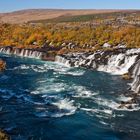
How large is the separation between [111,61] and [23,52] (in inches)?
1469

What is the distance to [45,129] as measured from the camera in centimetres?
4181

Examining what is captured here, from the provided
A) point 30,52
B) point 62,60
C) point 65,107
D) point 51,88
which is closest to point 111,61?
point 62,60

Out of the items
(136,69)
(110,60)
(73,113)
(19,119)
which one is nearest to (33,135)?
(19,119)

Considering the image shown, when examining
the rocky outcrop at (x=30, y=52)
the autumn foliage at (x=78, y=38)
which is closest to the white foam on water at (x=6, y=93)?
the rocky outcrop at (x=30, y=52)

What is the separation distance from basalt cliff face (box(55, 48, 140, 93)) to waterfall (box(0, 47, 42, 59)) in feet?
46.2

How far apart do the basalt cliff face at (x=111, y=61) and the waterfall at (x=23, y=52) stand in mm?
14079

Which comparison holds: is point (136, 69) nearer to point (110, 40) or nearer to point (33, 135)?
point (33, 135)

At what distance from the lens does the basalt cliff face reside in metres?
82.4

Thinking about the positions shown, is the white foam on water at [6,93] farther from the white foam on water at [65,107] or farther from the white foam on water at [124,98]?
the white foam on water at [124,98]

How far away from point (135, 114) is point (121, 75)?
3205cm

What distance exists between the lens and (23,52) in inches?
4636

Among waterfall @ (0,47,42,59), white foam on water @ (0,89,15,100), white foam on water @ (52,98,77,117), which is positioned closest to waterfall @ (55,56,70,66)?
waterfall @ (0,47,42,59)

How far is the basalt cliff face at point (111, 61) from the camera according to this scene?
82.4 m

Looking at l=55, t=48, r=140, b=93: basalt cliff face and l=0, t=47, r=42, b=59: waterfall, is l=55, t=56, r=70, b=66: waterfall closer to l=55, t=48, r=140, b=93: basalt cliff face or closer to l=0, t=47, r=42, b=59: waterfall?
l=55, t=48, r=140, b=93: basalt cliff face
